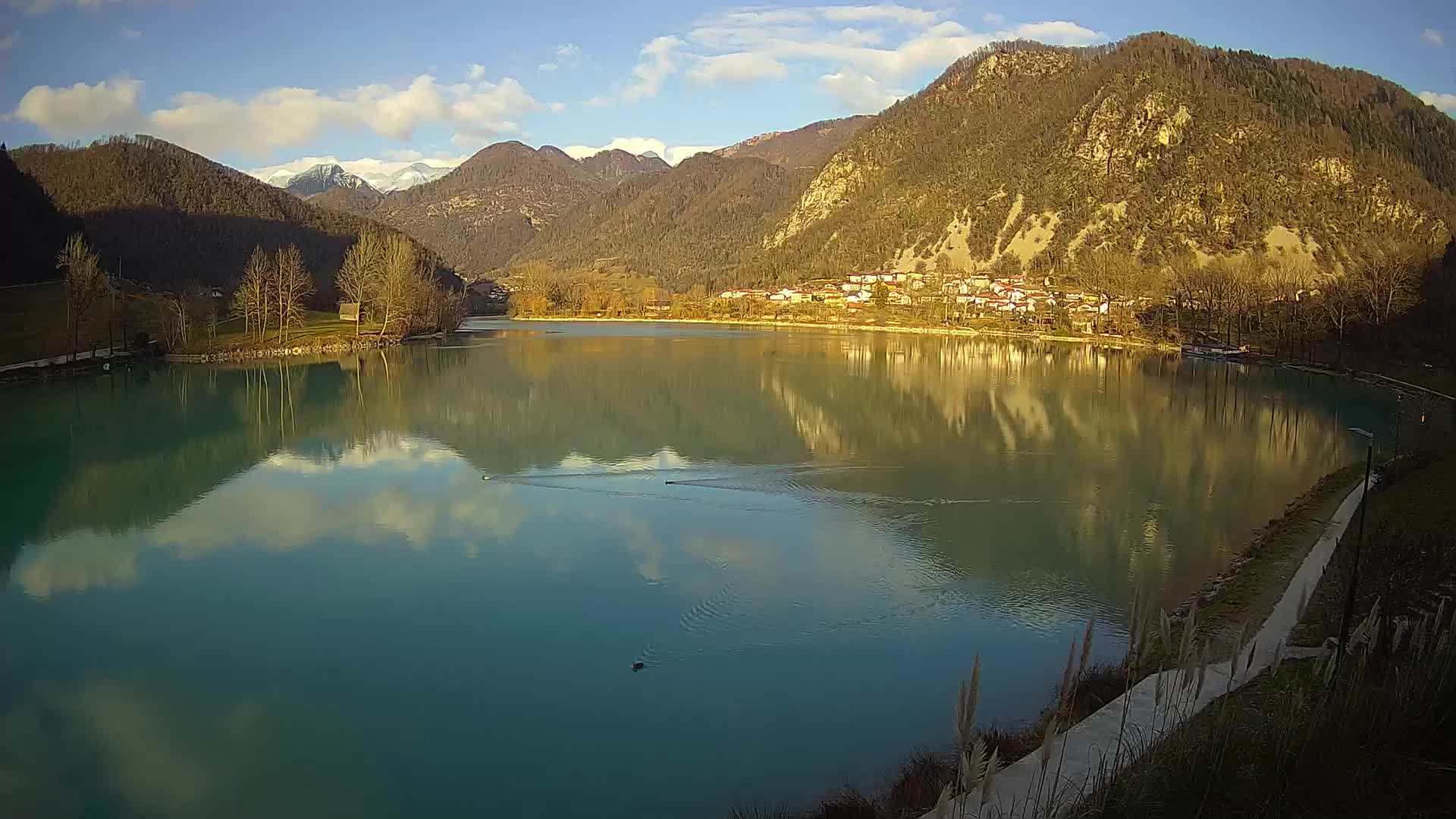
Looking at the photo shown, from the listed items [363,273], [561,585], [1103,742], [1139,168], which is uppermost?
[1139,168]

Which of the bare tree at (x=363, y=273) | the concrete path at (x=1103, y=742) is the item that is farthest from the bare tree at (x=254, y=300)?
the concrete path at (x=1103, y=742)

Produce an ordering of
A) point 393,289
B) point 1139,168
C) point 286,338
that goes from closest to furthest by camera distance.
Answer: point 286,338 < point 393,289 < point 1139,168

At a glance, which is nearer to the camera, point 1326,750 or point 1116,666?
point 1326,750

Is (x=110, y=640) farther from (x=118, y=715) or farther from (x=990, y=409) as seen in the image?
(x=990, y=409)

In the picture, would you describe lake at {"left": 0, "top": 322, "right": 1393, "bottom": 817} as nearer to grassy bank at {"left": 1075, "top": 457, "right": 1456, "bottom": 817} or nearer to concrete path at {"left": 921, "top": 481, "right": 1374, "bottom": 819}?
concrete path at {"left": 921, "top": 481, "right": 1374, "bottom": 819}

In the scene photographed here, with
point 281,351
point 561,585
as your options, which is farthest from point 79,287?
point 561,585

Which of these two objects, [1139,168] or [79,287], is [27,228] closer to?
[79,287]

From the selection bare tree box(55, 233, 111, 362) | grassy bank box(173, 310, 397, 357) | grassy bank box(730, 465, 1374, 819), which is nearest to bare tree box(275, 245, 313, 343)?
grassy bank box(173, 310, 397, 357)
